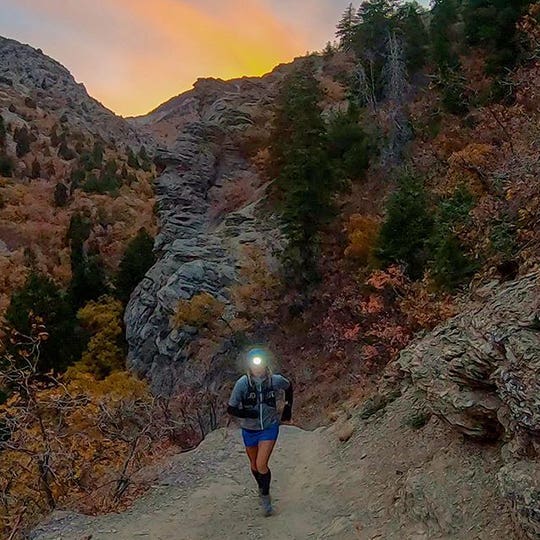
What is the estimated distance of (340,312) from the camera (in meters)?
18.9

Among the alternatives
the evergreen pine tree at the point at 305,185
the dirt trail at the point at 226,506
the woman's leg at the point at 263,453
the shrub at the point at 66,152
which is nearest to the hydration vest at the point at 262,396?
the woman's leg at the point at 263,453

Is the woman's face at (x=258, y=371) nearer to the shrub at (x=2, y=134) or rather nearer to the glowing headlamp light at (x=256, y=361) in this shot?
the glowing headlamp light at (x=256, y=361)

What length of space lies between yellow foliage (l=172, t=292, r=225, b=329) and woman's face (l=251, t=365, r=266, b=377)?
1515 cm

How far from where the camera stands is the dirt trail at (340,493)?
18.6 feet

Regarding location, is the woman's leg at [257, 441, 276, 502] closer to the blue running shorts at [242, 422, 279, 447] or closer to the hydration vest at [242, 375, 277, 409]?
the blue running shorts at [242, 422, 279, 447]

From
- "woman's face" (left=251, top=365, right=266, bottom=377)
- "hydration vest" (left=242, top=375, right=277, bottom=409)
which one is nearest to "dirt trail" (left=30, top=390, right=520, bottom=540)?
"hydration vest" (left=242, top=375, right=277, bottom=409)

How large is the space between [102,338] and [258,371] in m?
23.9

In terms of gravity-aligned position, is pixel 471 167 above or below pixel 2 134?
below

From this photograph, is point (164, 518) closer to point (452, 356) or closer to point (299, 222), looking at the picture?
point (452, 356)

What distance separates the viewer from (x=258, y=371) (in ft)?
23.0

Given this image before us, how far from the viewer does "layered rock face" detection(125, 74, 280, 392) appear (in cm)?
2464

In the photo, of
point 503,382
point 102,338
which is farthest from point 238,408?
point 102,338

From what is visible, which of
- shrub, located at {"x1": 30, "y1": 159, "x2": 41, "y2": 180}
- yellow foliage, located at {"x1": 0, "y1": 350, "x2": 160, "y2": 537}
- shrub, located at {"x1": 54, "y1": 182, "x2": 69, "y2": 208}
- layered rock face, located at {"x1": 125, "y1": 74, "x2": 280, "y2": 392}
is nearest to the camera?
yellow foliage, located at {"x1": 0, "y1": 350, "x2": 160, "y2": 537}

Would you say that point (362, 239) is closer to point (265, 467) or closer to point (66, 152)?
point (265, 467)
